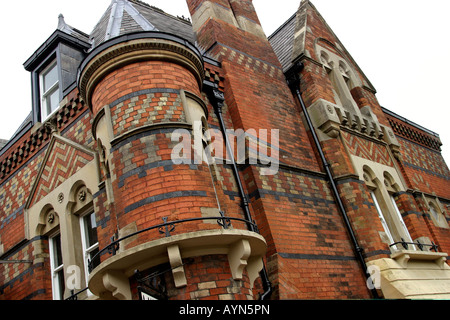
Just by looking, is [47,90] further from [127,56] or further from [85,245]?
[85,245]

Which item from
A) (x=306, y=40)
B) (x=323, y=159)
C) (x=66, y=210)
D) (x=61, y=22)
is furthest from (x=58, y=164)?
(x=306, y=40)

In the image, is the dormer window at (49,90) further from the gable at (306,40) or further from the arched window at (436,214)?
the arched window at (436,214)

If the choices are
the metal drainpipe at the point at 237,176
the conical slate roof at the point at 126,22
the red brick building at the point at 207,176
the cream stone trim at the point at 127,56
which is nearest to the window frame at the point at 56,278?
the red brick building at the point at 207,176

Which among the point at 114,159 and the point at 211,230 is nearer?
the point at 211,230

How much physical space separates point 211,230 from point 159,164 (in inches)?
58.2

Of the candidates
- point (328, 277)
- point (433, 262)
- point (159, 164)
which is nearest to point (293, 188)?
point (328, 277)

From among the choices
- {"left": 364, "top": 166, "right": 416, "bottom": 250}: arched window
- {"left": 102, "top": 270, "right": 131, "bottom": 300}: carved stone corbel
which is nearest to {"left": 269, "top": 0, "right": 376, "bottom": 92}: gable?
{"left": 364, "top": 166, "right": 416, "bottom": 250}: arched window

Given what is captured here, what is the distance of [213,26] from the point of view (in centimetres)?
1095

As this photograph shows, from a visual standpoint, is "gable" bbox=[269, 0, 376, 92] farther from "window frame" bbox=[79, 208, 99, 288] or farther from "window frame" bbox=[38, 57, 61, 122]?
"window frame" bbox=[79, 208, 99, 288]

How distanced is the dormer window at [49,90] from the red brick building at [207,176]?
5 centimetres

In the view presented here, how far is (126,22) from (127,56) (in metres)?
2.01
